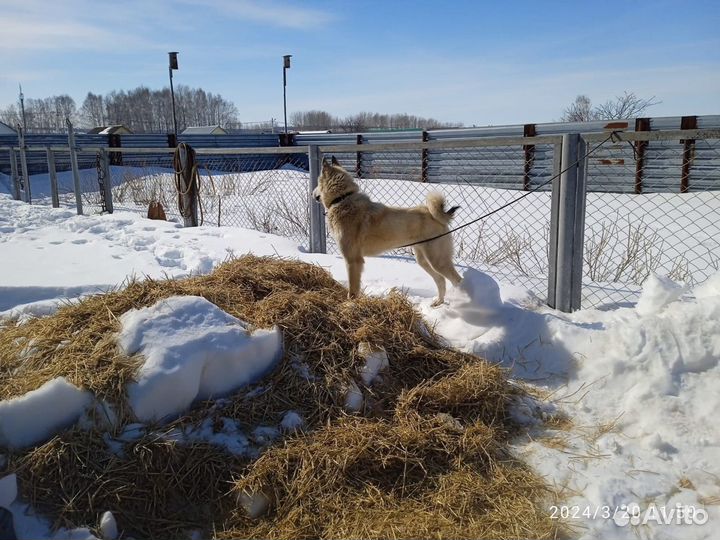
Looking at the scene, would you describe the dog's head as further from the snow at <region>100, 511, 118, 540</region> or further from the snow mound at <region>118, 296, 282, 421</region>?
the snow at <region>100, 511, 118, 540</region>

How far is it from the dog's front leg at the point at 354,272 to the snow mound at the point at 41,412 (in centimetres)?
231

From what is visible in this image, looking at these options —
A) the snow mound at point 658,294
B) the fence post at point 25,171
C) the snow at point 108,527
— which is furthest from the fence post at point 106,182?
the snow mound at point 658,294

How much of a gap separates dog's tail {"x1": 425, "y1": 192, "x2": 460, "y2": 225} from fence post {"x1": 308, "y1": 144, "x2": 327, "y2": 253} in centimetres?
198

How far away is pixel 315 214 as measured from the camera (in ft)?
19.6

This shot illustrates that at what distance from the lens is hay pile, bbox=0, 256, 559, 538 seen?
78.2 inches

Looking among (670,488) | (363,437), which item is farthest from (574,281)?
(363,437)

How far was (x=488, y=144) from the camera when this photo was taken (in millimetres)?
4441

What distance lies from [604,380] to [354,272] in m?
2.11

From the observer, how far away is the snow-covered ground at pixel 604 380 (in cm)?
204

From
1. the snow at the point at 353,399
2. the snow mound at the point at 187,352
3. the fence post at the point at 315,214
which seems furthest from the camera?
the fence post at the point at 315,214

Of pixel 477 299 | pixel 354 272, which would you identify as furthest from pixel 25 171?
pixel 477 299

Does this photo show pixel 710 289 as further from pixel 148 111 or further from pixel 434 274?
pixel 148 111

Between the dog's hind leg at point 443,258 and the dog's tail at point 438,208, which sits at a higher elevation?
the dog's tail at point 438,208

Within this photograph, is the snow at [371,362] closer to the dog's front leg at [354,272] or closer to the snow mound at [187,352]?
the snow mound at [187,352]
